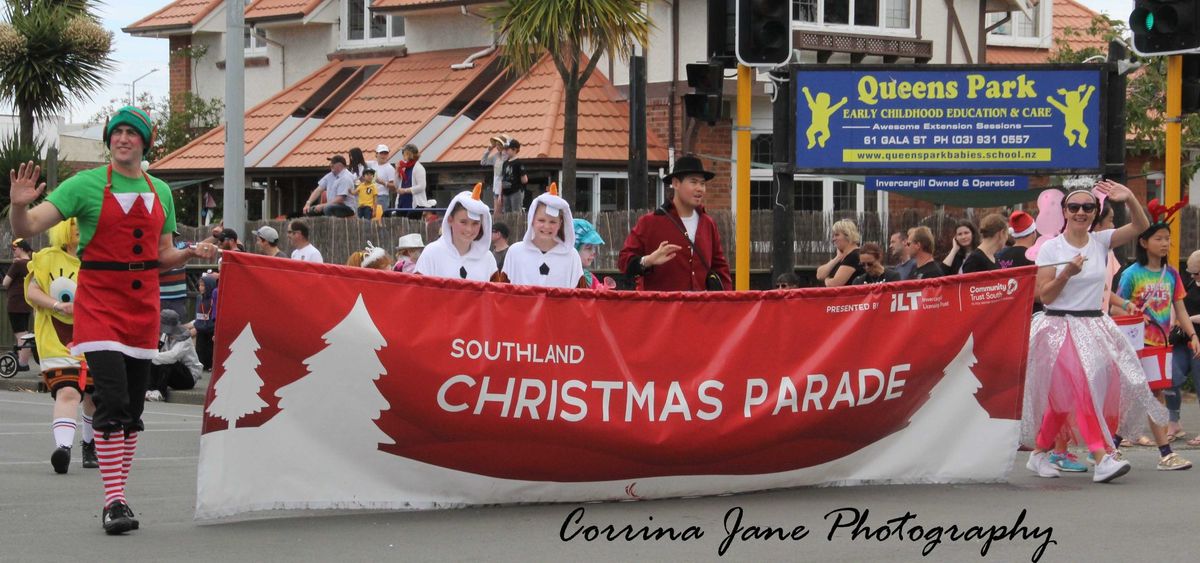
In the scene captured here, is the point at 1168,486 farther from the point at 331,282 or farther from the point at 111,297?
the point at 111,297

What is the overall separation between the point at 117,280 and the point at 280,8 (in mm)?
29605

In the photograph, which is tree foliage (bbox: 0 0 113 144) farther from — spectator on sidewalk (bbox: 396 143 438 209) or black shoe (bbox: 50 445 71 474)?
black shoe (bbox: 50 445 71 474)

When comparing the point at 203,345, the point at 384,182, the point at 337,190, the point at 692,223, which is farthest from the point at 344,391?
the point at 384,182

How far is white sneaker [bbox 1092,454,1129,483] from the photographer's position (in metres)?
9.80

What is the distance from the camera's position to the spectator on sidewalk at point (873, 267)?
13109 millimetres

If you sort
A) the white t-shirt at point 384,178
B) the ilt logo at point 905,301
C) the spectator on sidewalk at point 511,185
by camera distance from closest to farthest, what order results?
1. the ilt logo at point 905,301
2. the spectator on sidewalk at point 511,185
3. the white t-shirt at point 384,178

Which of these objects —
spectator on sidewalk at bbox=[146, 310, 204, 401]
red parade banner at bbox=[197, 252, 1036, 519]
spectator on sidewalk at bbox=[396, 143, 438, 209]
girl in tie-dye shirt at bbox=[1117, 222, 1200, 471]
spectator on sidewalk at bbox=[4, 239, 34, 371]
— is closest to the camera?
red parade banner at bbox=[197, 252, 1036, 519]

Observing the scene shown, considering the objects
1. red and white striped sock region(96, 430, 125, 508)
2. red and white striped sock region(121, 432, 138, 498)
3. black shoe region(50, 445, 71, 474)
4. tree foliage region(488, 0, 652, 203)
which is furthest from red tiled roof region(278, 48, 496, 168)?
red and white striped sock region(96, 430, 125, 508)

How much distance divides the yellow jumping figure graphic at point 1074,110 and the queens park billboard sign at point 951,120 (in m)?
0.01

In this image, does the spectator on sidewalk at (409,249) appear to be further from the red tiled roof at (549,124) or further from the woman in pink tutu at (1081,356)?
the red tiled roof at (549,124)

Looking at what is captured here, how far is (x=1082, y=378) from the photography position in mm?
9992

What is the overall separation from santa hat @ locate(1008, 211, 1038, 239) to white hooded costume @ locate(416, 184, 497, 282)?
4.83 metres

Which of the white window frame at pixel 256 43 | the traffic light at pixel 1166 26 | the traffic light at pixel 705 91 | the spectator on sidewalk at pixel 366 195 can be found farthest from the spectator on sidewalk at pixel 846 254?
the white window frame at pixel 256 43

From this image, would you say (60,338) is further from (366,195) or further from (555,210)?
(366,195)
